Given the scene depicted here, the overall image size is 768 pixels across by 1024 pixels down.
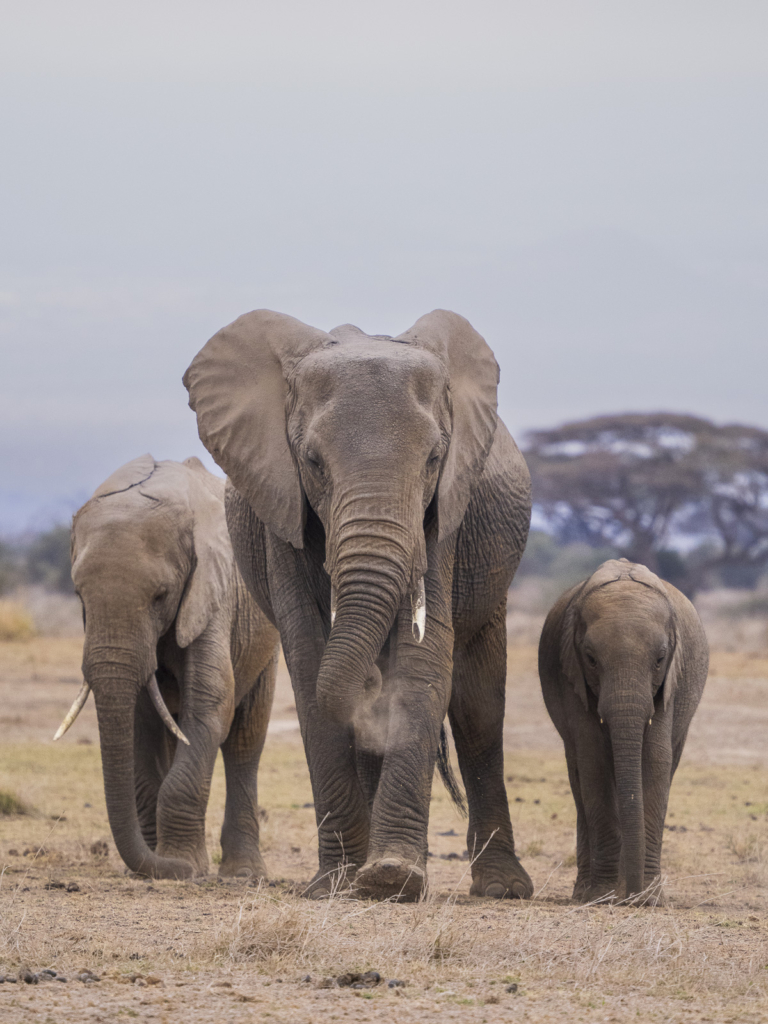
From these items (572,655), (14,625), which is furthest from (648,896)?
(14,625)

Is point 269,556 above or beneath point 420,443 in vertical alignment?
beneath

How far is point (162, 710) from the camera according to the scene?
8.05 meters

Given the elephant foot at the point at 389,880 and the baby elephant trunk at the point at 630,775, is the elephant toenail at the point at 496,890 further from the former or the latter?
the elephant foot at the point at 389,880

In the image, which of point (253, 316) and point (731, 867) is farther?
point (731, 867)

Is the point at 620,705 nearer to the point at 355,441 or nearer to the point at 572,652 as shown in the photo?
the point at 572,652

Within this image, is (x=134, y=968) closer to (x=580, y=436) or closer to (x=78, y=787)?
(x=78, y=787)

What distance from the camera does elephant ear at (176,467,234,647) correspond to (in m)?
8.32

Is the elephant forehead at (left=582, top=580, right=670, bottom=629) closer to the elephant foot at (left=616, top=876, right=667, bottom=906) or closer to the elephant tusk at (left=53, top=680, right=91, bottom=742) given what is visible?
the elephant foot at (left=616, top=876, right=667, bottom=906)

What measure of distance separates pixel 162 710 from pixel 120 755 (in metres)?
0.39

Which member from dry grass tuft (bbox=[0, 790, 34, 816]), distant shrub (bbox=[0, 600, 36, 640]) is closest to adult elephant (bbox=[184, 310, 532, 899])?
dry grass tuft (bbox=[0, 790, 34, 816])

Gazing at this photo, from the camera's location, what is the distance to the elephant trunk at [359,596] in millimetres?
6113

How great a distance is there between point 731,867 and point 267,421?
175 inches

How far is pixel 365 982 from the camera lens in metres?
4.87

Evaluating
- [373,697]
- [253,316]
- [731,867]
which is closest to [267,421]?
[253,316]
